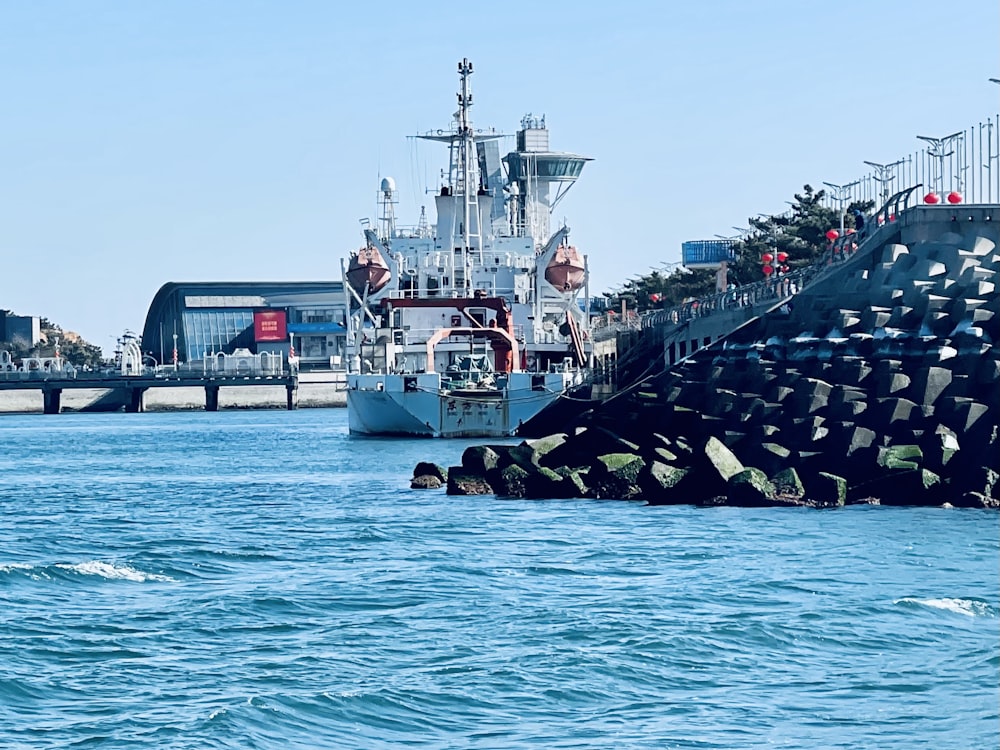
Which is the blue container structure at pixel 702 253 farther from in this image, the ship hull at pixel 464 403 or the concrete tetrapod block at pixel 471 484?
the concrete tetrapod block at pixel 471 484

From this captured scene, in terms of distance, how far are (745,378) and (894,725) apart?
2500 cm

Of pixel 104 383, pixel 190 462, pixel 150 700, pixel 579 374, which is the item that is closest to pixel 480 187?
pixel 579 374

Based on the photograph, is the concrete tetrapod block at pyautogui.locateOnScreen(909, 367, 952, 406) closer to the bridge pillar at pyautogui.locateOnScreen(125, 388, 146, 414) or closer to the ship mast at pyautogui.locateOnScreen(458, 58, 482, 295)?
the ship mast at pyautogui.locateOnScreen(458, 58, 482, 295)

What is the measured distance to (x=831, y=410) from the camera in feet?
123

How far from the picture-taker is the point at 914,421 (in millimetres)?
35906

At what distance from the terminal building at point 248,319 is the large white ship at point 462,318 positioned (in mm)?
81396

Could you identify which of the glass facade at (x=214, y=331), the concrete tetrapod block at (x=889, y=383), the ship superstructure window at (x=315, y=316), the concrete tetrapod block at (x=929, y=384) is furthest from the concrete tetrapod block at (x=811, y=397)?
the ship superstructure window at (x=315, y=316)

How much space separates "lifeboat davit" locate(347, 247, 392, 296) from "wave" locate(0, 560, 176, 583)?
50.9 meters

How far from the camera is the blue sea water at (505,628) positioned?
1764 cm

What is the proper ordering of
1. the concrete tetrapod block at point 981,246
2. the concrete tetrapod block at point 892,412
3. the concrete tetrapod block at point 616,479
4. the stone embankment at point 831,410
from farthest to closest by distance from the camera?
1. the concrete tetrapod block at point 981,246
2. the concrete tetrapod block at point 616,479
3. the concrete tetrapod block at point 892,412
4. the stone embankment at point 831,410

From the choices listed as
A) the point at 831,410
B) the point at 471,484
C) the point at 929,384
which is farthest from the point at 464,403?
the point at 929,384

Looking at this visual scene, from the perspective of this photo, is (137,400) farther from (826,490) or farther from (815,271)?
(826,490)

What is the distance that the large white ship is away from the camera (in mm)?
68688

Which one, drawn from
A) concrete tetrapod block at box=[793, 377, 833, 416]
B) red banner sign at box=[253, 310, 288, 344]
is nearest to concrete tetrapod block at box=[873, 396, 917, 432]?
concrete tetrapod block at box=[793, 377, 833, 416]
